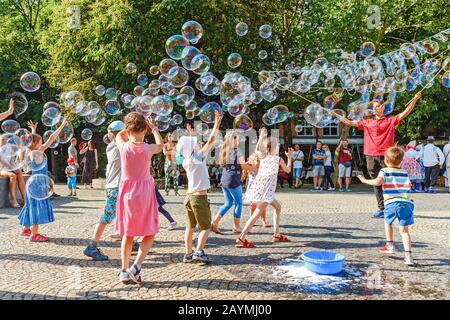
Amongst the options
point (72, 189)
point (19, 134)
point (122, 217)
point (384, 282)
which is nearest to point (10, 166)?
point (19, 134)

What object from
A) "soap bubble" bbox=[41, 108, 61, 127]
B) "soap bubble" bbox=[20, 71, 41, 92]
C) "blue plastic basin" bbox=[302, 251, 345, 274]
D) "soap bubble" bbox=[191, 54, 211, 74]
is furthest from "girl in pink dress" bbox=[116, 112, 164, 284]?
"soap bubble" bbox=[191, 54, 211, 74]

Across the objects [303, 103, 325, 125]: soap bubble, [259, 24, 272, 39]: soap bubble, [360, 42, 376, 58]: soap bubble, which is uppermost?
[259, 24, 272, 39]: soap bubble

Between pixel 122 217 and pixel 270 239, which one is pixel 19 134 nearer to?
pixel 122 217

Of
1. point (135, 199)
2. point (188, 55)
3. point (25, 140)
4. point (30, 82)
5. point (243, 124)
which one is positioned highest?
point (188, 55)

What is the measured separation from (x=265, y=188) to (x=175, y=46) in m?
3.99

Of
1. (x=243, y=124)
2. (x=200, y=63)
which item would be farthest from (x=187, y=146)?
(x=200, y=63)

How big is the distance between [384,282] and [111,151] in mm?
3599

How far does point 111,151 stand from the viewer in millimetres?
5871

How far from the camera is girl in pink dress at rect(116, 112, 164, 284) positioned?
177 inches

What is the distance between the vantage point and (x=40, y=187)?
638 centimetres

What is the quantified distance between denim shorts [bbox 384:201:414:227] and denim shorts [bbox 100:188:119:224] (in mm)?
3419

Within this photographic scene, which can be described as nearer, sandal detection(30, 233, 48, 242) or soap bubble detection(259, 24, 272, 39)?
sandal detection(30, 233, 48, 242)

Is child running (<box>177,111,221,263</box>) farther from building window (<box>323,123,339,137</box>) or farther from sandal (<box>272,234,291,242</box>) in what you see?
building window (<box>323,123,339,137</box>)

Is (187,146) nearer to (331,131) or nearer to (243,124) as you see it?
(243,124)
